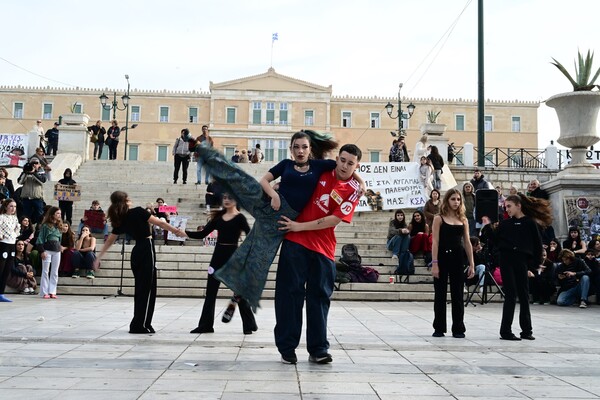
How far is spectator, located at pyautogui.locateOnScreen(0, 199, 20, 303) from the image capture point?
11031 millimetres

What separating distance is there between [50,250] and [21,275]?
3.07 feet

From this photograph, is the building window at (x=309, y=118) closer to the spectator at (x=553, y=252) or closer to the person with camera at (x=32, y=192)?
the person with camera at (x=32, y=192)

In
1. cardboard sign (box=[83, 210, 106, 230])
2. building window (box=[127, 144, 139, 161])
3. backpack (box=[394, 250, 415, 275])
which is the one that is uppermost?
building window (box=[127, 144, 139, 161])

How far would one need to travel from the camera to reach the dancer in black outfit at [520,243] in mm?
7660

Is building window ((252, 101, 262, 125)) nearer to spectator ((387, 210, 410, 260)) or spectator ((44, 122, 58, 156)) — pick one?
spectator ((44, 122, 58, 156))

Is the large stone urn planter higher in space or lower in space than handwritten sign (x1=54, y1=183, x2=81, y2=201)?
higher

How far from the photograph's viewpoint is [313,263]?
217 inches

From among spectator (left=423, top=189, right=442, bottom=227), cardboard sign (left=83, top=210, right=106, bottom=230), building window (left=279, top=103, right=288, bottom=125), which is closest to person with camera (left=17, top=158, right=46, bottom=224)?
cardboard sign (left=83, top=210, right=106, bottom=230)

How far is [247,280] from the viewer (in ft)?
18.3

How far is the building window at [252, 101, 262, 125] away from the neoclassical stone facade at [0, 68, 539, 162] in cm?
10

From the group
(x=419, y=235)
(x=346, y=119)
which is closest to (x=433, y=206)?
(x=419, y=235)

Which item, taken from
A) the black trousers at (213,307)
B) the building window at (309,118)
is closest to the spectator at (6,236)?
the black trousers at (213,307)

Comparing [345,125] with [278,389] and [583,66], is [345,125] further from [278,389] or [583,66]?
[278,389]

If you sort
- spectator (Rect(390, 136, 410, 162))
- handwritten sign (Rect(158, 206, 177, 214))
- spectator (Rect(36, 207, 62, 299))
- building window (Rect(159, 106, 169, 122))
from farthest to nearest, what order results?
building window (Rect(159, 106, 169, 122)), spectator (Rect(390, 136, 410, 162)), handwritten sign (Rect(158, 206, 177, 214)), spectator (Rect(36, 207, 62, 299))
